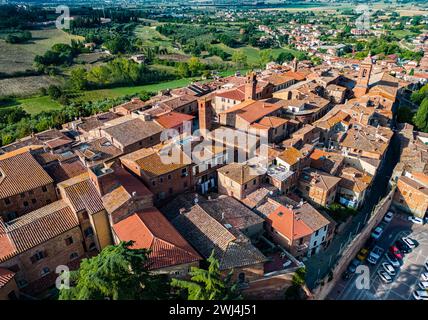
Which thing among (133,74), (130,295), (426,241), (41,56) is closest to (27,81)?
(41,56)

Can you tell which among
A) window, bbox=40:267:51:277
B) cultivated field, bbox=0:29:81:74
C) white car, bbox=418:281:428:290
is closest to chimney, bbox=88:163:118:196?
window, bbox=40:267:51:277

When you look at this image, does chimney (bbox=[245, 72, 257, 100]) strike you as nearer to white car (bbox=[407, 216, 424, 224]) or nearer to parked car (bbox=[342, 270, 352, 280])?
white car (bbox=[407, 216, 424, 224])

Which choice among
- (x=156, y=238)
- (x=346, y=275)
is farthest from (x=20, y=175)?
(x=346, y=275)

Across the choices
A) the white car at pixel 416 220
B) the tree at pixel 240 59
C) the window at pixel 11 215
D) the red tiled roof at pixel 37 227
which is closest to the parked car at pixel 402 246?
the white car at pixel 416 220

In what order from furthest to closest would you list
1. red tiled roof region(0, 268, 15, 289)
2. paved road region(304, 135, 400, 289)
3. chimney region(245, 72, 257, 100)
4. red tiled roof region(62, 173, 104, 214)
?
chimney region(245, 72, 257, 100)
paved road region(304, 135, 400, 289)
red tiled roof region(62, 173, 104, 214)
red tiled roof region(0, 268, 15, 289)

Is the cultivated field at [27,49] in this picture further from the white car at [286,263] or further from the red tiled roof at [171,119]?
the white car at [286,263]
